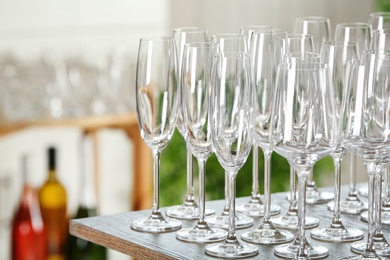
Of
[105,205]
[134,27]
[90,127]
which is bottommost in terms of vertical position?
[105,205]

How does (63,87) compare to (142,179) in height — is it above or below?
above

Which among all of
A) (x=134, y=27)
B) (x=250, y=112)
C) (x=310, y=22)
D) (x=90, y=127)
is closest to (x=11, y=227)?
(x=90, y=127)

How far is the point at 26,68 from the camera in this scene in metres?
3.14

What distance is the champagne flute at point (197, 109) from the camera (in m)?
1.39

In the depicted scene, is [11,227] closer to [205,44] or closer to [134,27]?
[134,27]

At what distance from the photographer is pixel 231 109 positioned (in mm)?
1316

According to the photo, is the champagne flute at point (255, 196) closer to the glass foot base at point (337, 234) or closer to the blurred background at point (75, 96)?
the glass foot base at point (337, 234)

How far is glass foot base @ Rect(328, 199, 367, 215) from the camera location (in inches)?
62.5

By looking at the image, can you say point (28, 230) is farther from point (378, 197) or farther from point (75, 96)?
point (378, 197)

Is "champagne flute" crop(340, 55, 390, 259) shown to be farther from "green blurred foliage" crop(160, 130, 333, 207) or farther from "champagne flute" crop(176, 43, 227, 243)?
"green blurred foliage" crop(160, 130, 333, 207)

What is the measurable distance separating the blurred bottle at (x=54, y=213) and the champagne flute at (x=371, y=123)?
2.02 m

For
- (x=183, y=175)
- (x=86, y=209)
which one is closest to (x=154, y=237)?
(x=86, y=209)

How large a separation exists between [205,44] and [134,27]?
7.39ft

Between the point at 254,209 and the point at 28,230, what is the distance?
1770 millimetres
